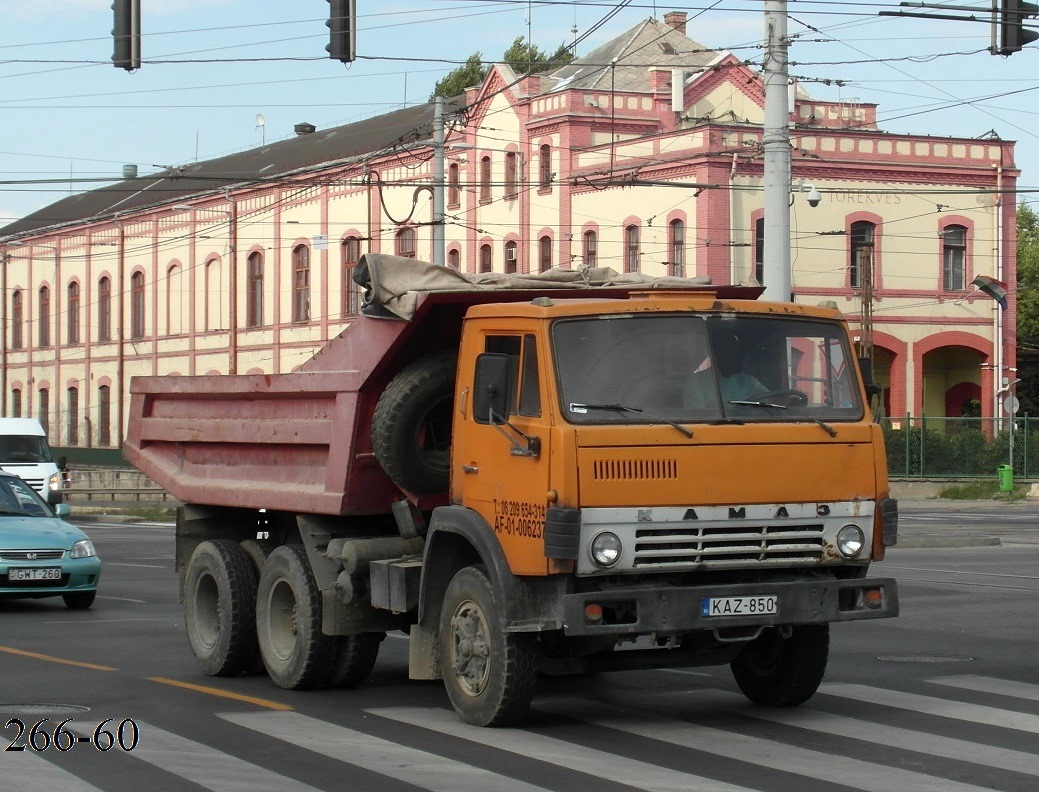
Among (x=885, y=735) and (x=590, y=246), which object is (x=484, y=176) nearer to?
Result: (x=590, y=246)

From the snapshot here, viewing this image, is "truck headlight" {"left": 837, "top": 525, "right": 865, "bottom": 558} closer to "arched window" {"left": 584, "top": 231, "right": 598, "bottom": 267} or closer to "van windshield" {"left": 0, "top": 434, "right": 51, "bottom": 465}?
"van windshield" {"left": 0, "top": 434, "right": 51, "bottom": 465}

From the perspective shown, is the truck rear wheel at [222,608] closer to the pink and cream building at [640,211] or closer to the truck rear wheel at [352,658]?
the truck rear wheel at [352,658]

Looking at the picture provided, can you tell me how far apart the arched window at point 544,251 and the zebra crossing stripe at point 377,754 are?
43150 mm

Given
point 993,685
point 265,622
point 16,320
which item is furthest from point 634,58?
point 993,685

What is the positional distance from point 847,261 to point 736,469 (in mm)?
43448

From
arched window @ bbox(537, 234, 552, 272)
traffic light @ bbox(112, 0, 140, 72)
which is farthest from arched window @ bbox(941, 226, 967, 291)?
traffic light @ bbox(112, 0, 140, 72)

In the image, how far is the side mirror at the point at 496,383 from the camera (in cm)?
1012

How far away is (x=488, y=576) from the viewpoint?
10.3 meters

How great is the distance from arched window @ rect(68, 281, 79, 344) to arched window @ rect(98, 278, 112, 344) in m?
2.16

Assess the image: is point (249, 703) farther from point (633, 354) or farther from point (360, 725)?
point (633, 354)

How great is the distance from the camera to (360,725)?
10508mm

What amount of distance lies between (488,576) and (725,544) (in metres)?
1.38

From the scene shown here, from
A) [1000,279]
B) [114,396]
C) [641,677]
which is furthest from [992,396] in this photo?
[641,677]

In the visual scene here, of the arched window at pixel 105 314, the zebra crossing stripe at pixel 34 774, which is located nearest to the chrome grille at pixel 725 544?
the zebra crossing stripe at pixel 34 774
